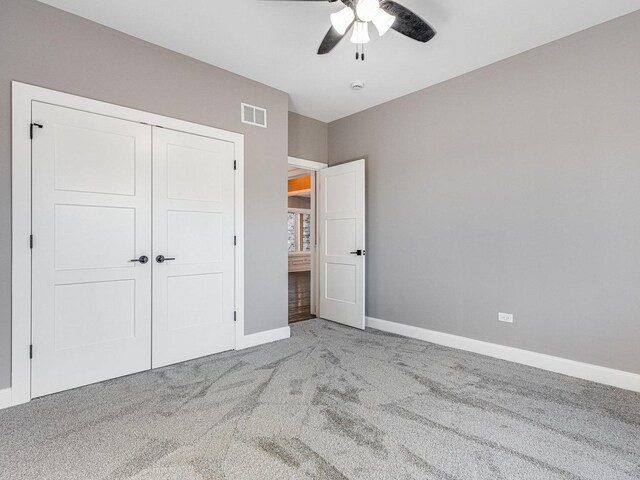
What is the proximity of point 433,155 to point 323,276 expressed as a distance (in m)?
2.21

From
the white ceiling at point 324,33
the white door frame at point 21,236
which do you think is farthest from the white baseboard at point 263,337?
the white ceiling at point 324,33

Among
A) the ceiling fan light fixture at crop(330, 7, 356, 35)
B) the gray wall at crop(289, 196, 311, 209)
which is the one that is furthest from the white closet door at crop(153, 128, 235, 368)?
the gray wall at crop(289, 196, 311, 209)

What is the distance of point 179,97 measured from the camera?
3.24 metres

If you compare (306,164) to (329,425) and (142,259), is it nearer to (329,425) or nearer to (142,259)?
(142,259)

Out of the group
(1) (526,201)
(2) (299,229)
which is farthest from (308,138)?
(2) (299,229)

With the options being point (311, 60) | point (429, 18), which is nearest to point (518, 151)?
point (429, 18)

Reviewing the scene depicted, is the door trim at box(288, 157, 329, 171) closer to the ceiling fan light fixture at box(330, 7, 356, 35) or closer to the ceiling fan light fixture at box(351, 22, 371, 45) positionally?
the ceiling fan light fixture at box(351, 22, 371, 45)

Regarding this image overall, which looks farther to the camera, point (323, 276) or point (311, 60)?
point (323, 276)

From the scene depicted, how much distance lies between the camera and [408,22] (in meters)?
2.28

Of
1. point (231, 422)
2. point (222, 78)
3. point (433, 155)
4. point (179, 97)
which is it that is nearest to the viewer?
point (231, 422)

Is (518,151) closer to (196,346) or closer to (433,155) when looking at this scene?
(433,155)

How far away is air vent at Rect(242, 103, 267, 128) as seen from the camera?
3.71 metres

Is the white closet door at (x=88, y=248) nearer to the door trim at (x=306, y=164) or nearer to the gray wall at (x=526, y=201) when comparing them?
the door trim at (x=306, y=164)

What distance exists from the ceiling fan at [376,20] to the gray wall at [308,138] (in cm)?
223
